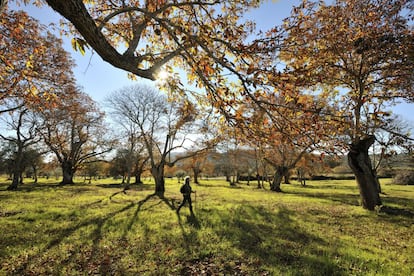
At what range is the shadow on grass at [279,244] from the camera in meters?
5.07

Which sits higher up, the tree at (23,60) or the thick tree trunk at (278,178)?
the tree at (23,60)

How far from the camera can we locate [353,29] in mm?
9453

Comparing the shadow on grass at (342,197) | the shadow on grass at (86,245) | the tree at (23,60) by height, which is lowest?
the shadow on grass at (342,197)

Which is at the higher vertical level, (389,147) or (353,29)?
(353,29)

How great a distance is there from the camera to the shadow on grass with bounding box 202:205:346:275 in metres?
5.07

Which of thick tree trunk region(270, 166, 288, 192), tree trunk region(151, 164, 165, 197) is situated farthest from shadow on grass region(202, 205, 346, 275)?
thick tree trunk region(270, 166, 288, 192)

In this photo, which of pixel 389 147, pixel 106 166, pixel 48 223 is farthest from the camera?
pixel 106 166

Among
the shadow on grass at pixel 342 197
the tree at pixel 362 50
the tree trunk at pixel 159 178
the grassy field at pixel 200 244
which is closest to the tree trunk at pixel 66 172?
the tree trunk at pixel 159 178

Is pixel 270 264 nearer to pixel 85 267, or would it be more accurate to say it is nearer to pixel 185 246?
pixel 185 246

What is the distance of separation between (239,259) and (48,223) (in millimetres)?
7933

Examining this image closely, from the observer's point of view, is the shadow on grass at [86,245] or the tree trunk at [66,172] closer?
the shadow on grass at [86,245]

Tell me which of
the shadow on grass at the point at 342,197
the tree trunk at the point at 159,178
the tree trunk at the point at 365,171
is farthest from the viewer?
the tree trunk at the point at 159,178

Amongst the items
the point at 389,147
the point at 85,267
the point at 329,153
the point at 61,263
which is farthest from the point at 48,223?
the point at 389,147

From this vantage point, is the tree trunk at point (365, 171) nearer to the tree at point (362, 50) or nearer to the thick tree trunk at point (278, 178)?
the tree at point (362, 50)
